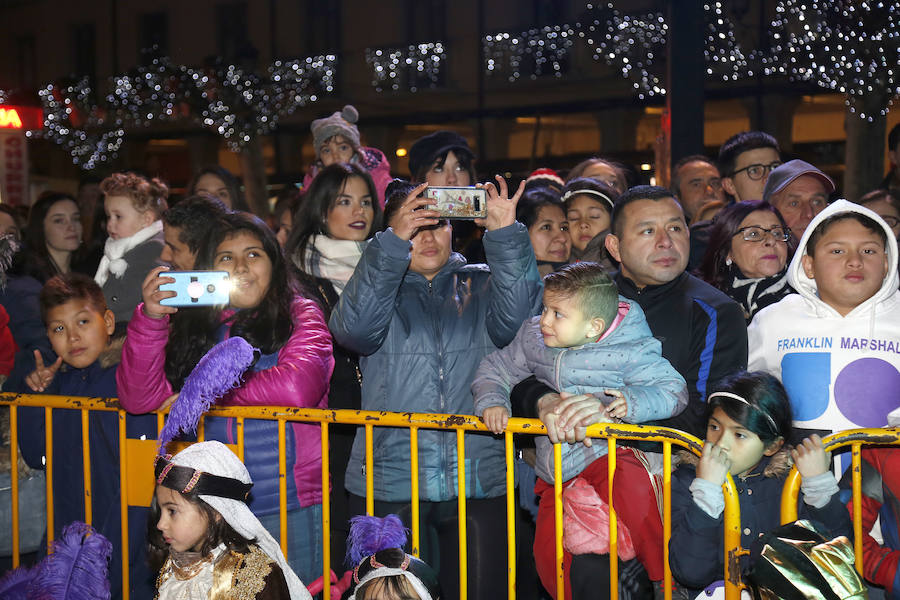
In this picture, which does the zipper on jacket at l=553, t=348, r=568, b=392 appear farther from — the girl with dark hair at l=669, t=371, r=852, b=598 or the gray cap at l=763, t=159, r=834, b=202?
the gray cap at l=763, t=159, r=834, b=202

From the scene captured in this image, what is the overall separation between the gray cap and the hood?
146 cm

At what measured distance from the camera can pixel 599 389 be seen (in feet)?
12.1

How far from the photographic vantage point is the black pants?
3965 millimetres

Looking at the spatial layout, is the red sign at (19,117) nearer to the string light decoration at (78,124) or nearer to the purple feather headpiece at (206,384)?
the string light decoration at (78,124)

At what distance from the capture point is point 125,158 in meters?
25.1

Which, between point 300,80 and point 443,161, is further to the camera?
point 300,80

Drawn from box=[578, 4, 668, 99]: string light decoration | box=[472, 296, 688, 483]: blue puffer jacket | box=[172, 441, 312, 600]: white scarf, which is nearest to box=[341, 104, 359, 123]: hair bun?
box=[472, 296, 688, 483]: blue puffer jacket

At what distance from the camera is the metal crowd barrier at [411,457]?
338 cm

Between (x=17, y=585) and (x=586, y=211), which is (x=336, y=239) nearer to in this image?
(x=586, y=211)

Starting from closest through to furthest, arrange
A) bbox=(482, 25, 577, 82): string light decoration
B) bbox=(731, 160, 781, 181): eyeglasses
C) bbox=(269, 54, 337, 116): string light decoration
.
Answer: bbox=(731, 160, 781, 181): eyeglasses
bbox=(269, 54, 337, 116): string light decoration
bbox=(482, 25, 577, 82): string light decoration

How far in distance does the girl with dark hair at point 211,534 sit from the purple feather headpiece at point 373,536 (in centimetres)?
28

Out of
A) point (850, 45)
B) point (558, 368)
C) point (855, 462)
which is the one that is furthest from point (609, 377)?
point (850, 45)

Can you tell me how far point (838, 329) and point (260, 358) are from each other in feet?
8.23

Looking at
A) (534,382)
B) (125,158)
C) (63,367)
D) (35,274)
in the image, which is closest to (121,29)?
(125,158)
